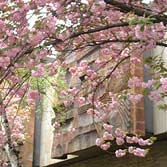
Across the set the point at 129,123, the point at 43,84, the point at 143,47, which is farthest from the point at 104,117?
the point at 143,47

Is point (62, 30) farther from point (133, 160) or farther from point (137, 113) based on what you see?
point (133, 160)

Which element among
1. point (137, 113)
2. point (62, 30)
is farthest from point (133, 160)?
point (62, 30)

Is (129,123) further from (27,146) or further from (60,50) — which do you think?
(27,146)

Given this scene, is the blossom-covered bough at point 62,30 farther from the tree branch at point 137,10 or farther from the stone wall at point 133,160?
the stone wall at point 133,160

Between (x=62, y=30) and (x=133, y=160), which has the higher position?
(x=62, y=30)

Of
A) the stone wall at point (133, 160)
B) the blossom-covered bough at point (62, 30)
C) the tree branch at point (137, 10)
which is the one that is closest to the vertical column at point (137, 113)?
the stone wall at point (133, 160)

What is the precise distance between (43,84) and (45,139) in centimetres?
471

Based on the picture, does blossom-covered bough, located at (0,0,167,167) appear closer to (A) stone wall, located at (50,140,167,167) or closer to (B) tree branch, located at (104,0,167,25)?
(B) tree branch, located at (104,0,167,25)

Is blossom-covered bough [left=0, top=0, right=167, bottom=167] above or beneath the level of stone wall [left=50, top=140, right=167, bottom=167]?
above

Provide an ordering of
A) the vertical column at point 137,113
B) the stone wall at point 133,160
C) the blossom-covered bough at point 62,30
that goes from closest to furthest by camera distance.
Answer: the blossom-covered bough at point 62,30
the vertical column at point 137,113
the stone wall at point 133,160

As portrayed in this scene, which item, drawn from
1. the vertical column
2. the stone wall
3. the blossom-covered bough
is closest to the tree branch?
the blossom-covered bough

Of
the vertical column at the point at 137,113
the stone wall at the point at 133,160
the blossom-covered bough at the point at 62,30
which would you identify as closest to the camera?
the blossom-covered bough at the point at 62,30

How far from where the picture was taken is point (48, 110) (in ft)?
49.9

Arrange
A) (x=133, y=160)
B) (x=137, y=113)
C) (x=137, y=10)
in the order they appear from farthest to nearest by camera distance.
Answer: (x=133, y=160), (x=137, y=113), (x=137, y=10)
